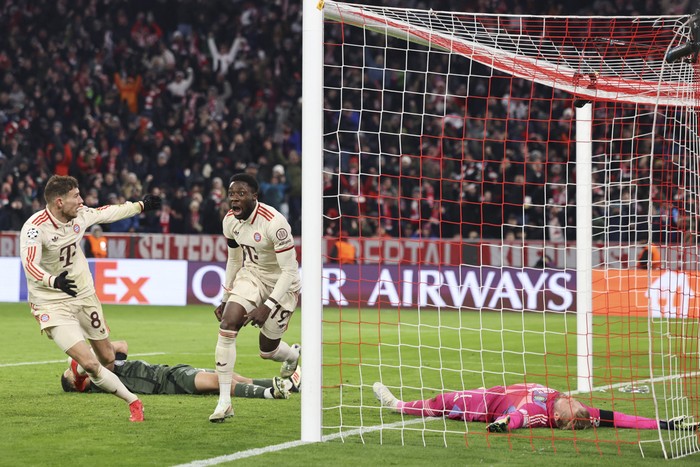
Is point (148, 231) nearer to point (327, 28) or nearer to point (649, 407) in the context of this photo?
point (327, 28)

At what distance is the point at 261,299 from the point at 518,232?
15081 millimetres

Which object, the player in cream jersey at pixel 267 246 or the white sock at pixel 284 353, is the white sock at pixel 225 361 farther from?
the white sock at pixel 284 353

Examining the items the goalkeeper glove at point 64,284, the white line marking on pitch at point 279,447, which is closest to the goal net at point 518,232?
the white line marking on pitch at point 279,447

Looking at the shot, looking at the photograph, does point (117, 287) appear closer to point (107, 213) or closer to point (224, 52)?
point (224, 52)

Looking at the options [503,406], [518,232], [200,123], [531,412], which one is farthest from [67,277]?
[200,123]

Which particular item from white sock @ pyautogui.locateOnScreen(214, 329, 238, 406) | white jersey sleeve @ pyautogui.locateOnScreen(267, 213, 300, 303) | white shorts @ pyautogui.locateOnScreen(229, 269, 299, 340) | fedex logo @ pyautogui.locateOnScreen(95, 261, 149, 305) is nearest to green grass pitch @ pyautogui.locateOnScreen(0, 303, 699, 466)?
white sock @ pyautogui.locateOnScreen(214, 329, 238, 406)

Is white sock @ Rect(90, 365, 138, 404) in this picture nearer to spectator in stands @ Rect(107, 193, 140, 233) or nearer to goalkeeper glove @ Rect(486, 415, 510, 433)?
goalkeeper glove @ Rect(486, 415, 510, 433)

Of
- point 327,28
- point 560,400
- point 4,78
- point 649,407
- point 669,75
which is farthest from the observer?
point 4,78

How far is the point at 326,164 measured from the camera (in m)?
25.7

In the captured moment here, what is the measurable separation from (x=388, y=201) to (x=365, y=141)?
8.32 feet

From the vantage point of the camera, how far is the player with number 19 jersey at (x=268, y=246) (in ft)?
28.9

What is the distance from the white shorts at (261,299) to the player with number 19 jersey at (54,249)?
1.06 m

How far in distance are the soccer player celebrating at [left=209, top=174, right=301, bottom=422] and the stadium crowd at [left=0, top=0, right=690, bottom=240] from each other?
43.6 feet

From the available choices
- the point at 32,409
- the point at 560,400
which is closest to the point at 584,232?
the point at 560,400
